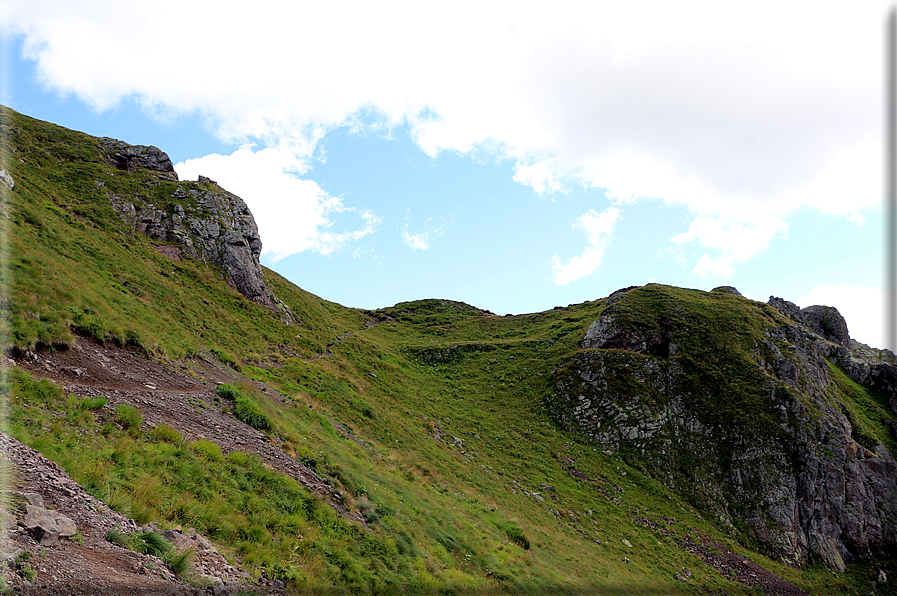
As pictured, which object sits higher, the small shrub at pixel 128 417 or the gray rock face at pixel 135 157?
the gray rock face at pixel 135 157

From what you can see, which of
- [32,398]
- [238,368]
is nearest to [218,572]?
[32,398]

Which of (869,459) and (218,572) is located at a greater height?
(869,459)

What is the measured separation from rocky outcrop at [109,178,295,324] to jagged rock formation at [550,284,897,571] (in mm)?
37170

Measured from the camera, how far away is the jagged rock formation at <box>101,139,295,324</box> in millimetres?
41281

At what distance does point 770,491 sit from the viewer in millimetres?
34781

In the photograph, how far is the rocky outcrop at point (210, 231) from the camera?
41.2m

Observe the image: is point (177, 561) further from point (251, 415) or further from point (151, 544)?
point (251, 415)

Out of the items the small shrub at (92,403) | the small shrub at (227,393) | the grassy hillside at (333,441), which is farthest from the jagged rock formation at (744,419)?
the small shrub at (92,403)

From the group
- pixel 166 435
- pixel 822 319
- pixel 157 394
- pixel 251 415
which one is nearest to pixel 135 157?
pixel 157 394

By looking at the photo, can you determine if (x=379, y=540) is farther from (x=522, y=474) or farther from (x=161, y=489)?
(x=522, y=474)

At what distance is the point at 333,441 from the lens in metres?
22.1

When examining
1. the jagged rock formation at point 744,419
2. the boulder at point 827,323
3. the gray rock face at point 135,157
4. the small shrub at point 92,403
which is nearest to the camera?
the small shrub at point 92,403

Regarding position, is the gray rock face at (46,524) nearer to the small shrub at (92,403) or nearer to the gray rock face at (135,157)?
the small shrub at (92,403)

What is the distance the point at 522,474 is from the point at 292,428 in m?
22.2
